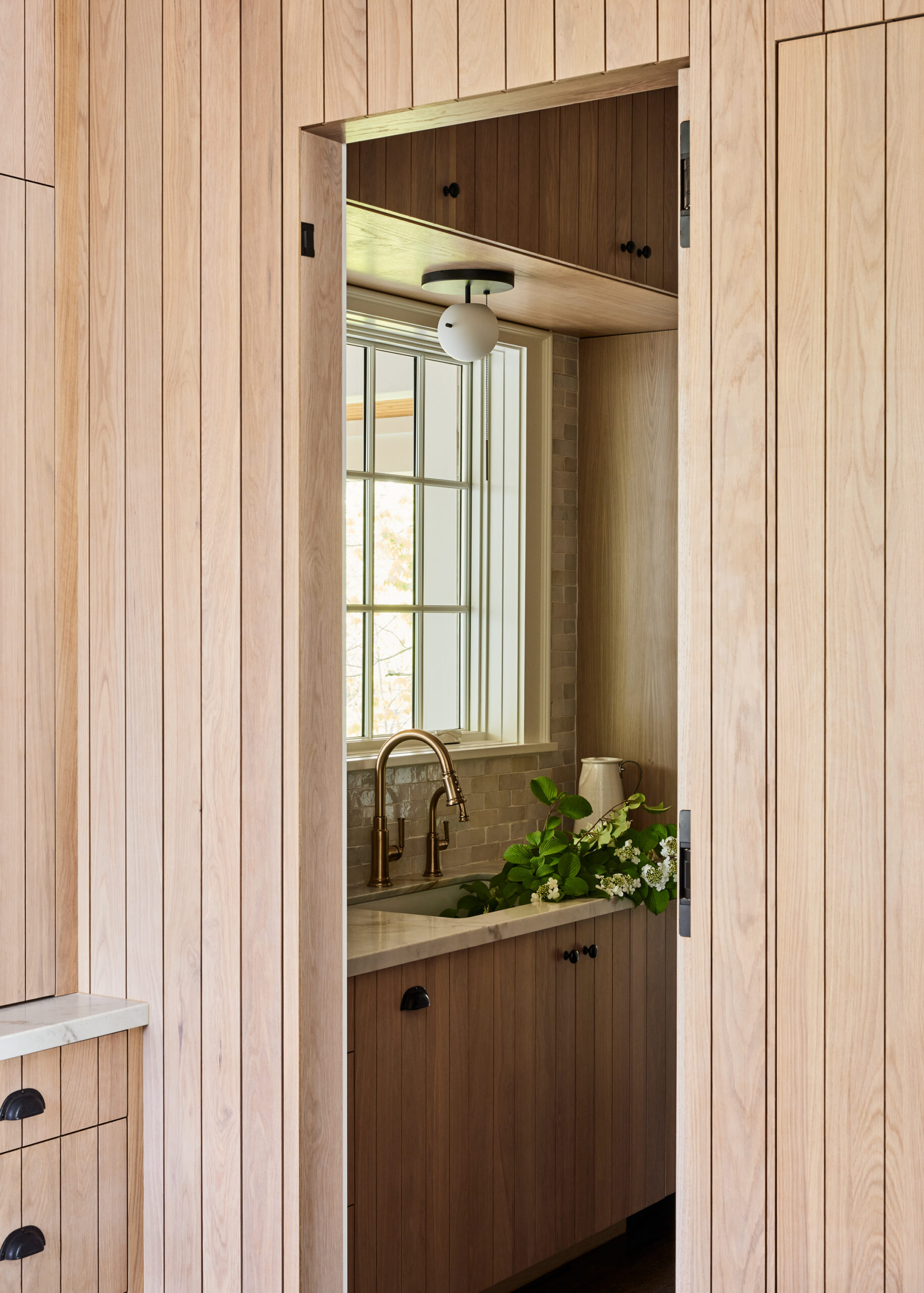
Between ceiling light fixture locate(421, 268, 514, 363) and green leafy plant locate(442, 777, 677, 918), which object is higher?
ceiling light fixture locate(421, 268, 514, 363)

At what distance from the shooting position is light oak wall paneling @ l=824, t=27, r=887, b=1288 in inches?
69.7

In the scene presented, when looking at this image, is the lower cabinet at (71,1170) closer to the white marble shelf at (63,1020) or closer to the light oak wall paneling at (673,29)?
the white marble shelf at (63,1020)

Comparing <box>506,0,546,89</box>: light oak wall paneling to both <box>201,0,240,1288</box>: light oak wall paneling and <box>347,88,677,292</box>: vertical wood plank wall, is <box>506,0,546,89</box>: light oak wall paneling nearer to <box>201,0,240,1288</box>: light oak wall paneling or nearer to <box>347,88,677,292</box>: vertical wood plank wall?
<box>201,0,240,1288</box>: light oak wall paneling

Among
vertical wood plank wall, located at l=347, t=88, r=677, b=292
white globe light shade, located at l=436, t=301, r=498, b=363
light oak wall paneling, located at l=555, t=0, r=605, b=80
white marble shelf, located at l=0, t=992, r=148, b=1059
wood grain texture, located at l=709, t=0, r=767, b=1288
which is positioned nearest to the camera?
wood grain texture, located at l=709, t=0, r=767, b=1288

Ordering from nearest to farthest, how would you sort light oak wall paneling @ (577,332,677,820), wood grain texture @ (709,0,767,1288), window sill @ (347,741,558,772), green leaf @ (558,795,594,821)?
wood grain texture @ (709,0,767,1288) < window sill @ (347,741,558,772) < green leaf @ (558,795,594,821) < light oak wall paneling @ (577,332,677,820)

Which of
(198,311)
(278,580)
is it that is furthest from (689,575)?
(198,311)

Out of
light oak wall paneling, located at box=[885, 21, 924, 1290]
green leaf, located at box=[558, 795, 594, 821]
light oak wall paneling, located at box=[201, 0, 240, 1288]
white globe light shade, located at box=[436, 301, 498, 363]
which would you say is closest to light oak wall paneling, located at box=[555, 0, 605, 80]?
light oak wall paneling, located at box=[885, 21, 924, 1290]

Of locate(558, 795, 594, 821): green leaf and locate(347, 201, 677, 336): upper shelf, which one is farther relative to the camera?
locate(558, 795, 594, 821): green leaf

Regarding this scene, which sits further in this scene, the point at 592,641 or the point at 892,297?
the point at 592,641

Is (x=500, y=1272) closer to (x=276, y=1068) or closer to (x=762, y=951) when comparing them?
(x=276, y=1068)

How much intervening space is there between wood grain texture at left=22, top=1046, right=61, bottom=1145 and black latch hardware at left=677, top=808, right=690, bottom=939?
3.65ft

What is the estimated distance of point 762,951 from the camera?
1856mm

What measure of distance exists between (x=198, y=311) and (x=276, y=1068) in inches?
51.6

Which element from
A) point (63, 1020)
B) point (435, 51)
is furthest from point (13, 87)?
point (63, 1020)
